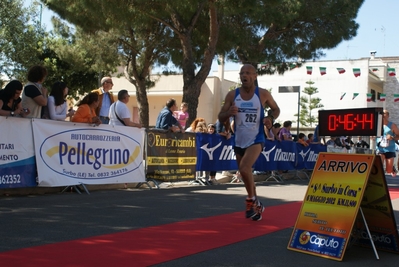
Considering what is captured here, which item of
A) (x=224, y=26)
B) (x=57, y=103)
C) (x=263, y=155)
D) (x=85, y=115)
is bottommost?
(x=263, y=155)

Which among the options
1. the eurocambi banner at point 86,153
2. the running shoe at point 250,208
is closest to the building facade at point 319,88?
the eurocambi banner at point 86,153

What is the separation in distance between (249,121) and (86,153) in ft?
13.6

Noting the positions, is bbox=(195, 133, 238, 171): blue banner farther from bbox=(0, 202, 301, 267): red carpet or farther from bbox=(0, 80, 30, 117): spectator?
bbox=(0, 202, 301, 267): red carpet

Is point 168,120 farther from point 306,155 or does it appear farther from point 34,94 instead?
point 306,155

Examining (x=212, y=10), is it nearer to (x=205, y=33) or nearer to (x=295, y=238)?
(x=205, y=33)

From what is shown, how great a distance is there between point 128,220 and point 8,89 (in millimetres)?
3820

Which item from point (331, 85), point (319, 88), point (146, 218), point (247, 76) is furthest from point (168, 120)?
point (319, 88)

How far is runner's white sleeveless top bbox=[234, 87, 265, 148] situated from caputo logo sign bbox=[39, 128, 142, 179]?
3.93 meters

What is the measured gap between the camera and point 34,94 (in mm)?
9773

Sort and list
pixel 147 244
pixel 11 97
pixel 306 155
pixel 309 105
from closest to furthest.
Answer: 1. pixel 147 244
2. pixel 11 97
3. pixel 306 155
4. pixel 309 105

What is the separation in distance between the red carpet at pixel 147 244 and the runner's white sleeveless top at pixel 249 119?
112cm

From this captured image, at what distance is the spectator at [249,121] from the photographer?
723cm

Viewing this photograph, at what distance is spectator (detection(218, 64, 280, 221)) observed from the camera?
23.7ft

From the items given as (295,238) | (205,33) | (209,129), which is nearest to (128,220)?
(295,238)
